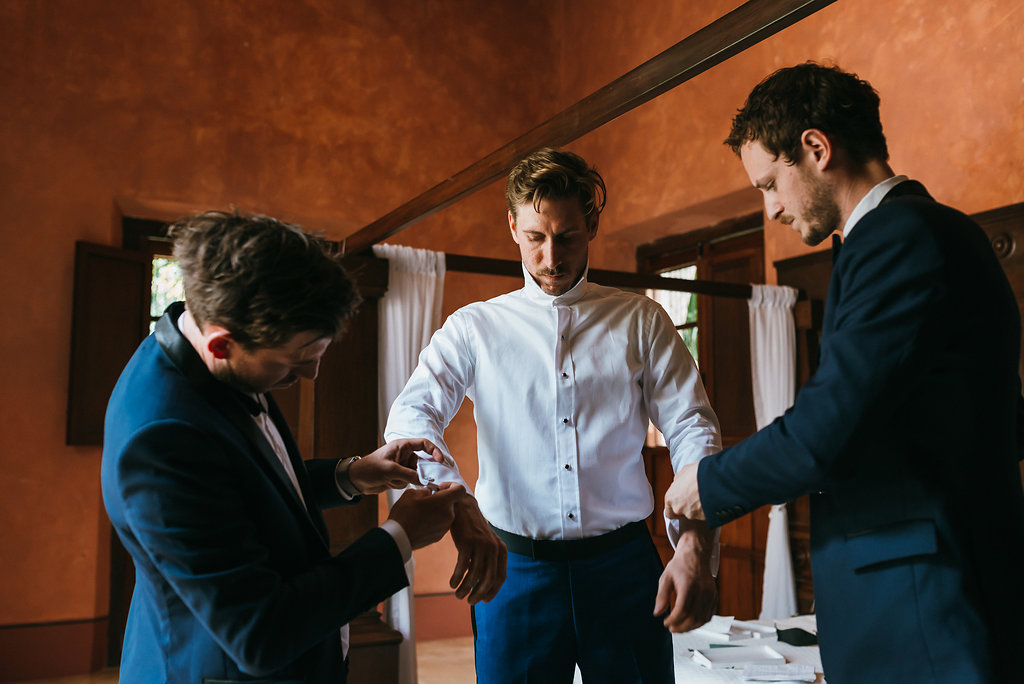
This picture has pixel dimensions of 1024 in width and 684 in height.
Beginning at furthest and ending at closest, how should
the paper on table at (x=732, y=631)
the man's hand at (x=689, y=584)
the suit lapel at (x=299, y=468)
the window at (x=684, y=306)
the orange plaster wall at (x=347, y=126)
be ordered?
the window at (x=684, y=306)
the orange plaster wall at (x=347, y=126)
the paper on table at (x=732, y=631)
the man's hand at (x=689, y=584)
the suit lapel at (x=299, y=468)

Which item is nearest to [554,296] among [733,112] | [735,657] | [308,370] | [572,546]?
[572,546]

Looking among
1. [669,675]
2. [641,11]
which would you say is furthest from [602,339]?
[641,11]

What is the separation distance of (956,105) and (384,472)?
13.1 feet

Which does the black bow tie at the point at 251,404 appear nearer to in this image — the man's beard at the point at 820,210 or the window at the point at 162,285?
the man's beard at the point at 820,210

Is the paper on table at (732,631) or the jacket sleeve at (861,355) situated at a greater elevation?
the jacket sleeve at (861,355)

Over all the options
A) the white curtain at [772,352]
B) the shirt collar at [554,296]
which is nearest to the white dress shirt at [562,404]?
the shirt collar at [554,296]

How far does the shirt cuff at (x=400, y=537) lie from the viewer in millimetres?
1301

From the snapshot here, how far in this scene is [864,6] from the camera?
4.72 meters

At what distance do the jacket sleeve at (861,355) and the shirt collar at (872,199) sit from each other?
0.40 feet

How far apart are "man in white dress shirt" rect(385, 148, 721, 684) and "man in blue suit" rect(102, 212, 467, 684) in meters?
0.40

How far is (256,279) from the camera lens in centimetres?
117

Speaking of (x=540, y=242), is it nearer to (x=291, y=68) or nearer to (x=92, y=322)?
(x=92, y=322)

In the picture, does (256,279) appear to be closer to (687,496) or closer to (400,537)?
(400,537)

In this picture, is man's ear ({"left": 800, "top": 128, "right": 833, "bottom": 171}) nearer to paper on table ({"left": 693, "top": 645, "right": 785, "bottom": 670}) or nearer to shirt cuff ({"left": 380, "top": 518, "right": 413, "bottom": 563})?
shirt cuff ({"left": 380, "top": 518, "right": 413, "bottom": 563})
